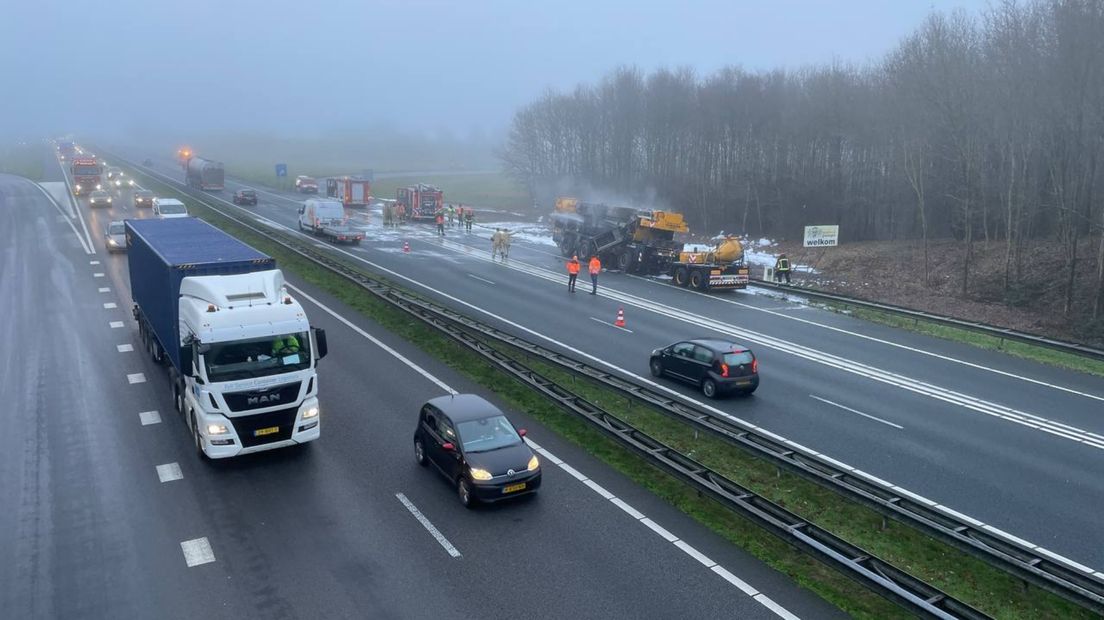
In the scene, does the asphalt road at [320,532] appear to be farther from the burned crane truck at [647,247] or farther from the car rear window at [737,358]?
the burned crane truck at [647,247]

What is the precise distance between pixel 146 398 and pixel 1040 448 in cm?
2139

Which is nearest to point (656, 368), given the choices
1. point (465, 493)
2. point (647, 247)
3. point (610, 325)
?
point (610, 325)

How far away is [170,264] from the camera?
16766 millimetres

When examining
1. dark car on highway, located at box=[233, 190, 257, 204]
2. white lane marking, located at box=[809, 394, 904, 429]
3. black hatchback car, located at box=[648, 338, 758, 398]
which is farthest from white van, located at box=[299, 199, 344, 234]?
white lane marking, located at box=[809, 394, 904, 429]

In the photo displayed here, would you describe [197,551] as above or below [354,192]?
below

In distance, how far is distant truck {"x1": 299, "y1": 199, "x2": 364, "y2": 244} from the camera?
50125mm

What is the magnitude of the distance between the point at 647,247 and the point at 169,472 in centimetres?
3106

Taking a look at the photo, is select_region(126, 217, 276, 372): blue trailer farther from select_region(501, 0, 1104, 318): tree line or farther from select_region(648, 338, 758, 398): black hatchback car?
select_region(501, 0, 1104, 318): tree line

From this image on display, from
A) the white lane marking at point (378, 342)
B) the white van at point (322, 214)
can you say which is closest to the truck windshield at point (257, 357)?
the white lane marking at point (378, 342)

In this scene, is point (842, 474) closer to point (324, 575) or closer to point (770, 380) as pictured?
point (770, 380)

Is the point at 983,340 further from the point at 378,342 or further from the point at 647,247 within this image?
the point at 378,342

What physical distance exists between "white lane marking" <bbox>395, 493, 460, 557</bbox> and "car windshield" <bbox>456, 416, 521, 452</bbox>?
1386mm

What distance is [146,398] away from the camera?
19141 mm

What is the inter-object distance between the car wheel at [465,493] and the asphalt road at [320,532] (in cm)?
19
